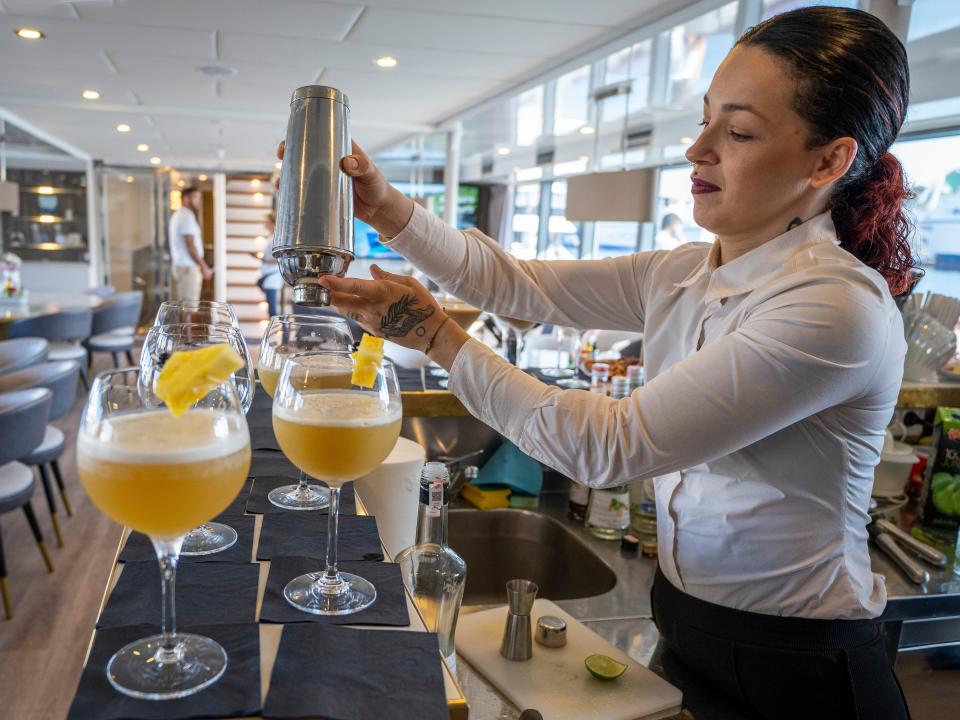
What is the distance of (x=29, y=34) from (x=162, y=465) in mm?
5426

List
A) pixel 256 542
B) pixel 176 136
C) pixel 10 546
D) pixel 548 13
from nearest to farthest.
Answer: pixel 256 542
pixel 10 546
pixel 548 13
pixel 176 136

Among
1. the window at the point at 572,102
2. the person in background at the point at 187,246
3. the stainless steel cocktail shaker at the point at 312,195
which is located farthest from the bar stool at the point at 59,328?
the stainless steel cocktail shaker at the point at 312,195

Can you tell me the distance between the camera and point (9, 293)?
255 inches

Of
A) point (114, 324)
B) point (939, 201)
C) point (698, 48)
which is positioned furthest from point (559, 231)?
point (114, 324)

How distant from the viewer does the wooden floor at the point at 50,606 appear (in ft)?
8.53

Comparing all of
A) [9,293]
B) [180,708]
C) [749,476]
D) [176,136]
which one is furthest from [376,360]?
Result: [176,136]

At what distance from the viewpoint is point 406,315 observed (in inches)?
43.1

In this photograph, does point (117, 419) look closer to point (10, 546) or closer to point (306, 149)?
point (306, 149)

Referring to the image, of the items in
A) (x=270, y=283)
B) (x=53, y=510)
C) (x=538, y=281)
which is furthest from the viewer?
(x=270, y=283)

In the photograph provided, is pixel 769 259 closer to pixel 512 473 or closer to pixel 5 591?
pixel 512 473

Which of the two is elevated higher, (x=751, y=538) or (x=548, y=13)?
(x=548, y=13)

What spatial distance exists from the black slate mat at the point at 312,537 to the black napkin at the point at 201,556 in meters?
0.02

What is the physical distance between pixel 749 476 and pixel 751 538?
0.09 m

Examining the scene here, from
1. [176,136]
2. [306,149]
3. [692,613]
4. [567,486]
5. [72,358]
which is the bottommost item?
[72,358]
